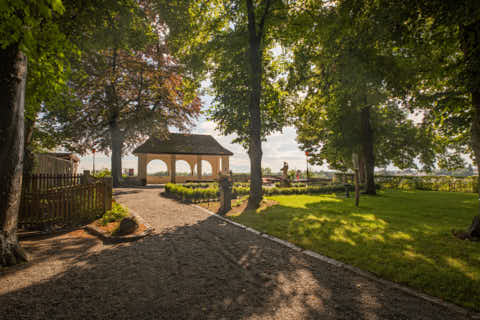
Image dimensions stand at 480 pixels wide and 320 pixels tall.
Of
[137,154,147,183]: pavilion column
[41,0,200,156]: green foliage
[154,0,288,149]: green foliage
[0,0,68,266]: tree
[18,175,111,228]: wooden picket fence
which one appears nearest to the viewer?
[0,0,68,266]: tree

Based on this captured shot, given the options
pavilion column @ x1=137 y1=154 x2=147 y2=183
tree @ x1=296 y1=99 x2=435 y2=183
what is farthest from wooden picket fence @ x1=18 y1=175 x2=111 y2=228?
pavilion column @ x1=137 y1=154 x2=147 y2=183

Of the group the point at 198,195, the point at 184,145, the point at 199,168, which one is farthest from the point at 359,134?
the point at 184,145

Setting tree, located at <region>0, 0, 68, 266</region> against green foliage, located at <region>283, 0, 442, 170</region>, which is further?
green foliage, located at <region>283, 0, 442, 170</region>

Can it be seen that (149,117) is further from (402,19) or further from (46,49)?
(402,19)

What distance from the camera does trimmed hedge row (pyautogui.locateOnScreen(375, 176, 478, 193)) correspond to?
698 inches

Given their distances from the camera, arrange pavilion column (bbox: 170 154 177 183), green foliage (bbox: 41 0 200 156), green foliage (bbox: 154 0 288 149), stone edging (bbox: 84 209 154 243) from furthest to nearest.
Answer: pavilion column (bbox: 170 154 177 183), green foliage (bbox: 41 0 200 156), green foliage (bbox: 154 0 288 149), stone edging (bbox: 84 209 154 243)

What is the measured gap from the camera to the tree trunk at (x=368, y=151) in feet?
49.2

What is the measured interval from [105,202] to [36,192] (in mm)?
2271

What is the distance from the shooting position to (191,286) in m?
3.15

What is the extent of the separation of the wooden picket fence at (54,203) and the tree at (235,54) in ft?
20.2

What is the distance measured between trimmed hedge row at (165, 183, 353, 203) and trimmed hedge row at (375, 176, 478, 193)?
6.53 m

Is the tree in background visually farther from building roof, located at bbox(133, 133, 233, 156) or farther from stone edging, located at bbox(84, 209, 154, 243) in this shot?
building roof, located at bbox(133, 133, 233, 156)

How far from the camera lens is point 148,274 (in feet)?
11.6

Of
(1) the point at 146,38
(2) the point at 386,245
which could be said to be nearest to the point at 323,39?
(2) the point at 386,245
